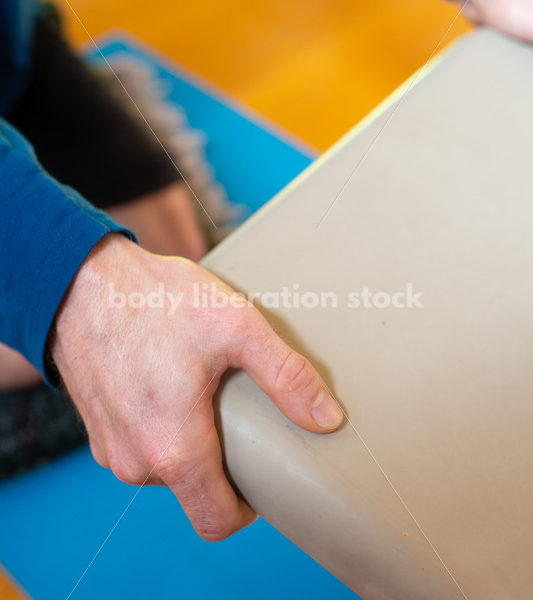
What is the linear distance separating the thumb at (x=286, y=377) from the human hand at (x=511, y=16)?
29cm

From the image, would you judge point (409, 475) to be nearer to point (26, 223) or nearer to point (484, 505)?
point (484, 505)

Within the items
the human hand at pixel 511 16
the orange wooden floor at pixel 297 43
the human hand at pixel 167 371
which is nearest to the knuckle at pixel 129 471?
the human hand at pixel 167 371

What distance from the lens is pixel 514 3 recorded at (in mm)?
438

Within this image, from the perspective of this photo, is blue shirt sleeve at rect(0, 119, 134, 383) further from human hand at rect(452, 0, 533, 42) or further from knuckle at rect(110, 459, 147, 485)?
human hand at rect(452, 0, 533, 42)

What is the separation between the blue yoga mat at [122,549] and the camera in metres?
0.54

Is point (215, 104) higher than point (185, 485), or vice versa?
point (185, 485)

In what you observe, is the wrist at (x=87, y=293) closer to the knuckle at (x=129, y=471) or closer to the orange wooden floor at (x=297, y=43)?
the knuckle at (x=129, y=471)

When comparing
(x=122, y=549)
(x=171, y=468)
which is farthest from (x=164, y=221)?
(x=171, y=468)

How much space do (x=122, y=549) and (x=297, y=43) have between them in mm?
936

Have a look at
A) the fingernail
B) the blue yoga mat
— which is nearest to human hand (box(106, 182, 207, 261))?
the blue yoga mat

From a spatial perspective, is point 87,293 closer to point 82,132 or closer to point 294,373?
point 294,373

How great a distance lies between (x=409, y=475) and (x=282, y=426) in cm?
6

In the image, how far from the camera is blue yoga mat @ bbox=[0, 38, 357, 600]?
0.54 metres

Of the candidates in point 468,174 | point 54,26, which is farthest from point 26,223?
point 54,26
